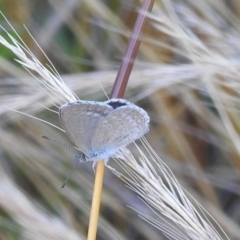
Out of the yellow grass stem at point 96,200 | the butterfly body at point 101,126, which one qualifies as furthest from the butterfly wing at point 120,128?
the yellow grass stem at point 96,200

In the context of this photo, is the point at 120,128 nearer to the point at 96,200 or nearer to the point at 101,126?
the point at 101,126

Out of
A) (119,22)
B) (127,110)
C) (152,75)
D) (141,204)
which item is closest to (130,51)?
(127,110)

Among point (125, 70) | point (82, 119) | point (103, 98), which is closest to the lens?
point (125, 70)

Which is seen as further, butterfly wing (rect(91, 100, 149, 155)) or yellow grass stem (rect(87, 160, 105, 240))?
butterfly wing (rect(91, 100, 149, 155))

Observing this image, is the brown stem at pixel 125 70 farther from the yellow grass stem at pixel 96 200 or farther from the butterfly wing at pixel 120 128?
the butterfly wing at pixel 120 128

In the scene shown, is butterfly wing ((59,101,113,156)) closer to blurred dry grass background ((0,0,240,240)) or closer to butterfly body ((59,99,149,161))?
butterfly body ((59,99,149,161))

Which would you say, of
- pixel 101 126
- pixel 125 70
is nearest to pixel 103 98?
pixel 101 126

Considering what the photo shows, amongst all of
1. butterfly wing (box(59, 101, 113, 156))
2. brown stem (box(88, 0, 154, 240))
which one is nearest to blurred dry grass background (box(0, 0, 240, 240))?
butterfly wing (box(59, 101, 113, 156))
